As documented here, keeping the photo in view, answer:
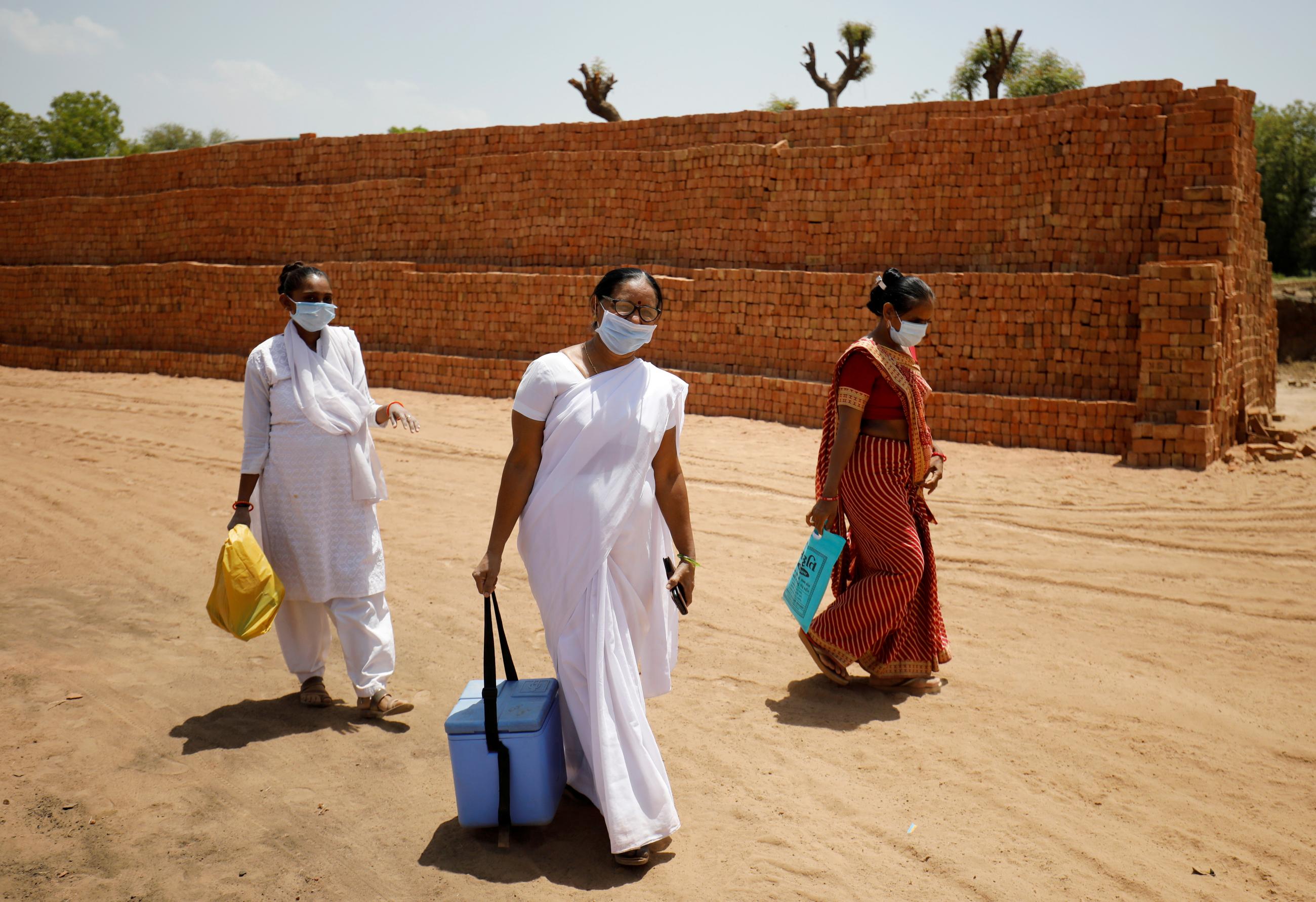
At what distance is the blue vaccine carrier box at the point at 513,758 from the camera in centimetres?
297

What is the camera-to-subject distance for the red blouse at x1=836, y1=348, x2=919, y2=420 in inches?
161

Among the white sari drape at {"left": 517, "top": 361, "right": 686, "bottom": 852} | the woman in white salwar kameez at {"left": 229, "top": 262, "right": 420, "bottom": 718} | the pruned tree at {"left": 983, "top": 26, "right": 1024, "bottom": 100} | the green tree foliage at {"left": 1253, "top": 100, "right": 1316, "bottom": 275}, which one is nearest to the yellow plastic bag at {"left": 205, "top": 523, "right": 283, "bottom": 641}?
the woman in white salwar kameez at {"left": 229, "top": 262, "right": 420, "bottom": 718}

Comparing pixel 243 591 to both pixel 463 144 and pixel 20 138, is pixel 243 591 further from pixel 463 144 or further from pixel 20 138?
pixel 20 138

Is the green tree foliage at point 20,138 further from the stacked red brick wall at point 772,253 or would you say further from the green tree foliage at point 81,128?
the stacked red brick wall at point 772,253

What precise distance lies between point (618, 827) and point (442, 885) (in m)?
0.54

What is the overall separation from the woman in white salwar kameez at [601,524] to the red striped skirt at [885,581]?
1362 millimetres

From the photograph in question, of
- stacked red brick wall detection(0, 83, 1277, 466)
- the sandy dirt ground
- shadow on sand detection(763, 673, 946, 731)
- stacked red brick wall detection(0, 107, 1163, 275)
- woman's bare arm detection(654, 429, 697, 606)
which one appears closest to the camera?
the sandy dirt ground

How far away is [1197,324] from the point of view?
29.8ft

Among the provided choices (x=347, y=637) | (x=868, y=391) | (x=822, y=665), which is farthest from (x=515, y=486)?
(x=822, y=665)

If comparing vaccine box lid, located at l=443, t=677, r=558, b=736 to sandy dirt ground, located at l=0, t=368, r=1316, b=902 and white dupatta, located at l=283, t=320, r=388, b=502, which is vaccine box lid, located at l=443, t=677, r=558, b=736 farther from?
white dupatta, located at l=283, t=320, r=388, b=502

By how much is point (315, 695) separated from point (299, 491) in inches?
34.2

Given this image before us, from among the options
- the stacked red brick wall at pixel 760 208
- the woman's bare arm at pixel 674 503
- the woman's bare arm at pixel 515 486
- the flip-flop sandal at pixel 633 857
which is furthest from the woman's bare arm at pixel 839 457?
the stacked red brick wall at pixel 760 208

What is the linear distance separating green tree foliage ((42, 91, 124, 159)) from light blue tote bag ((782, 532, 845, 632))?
42230mm

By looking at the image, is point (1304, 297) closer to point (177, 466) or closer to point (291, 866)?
point (177, 466)
